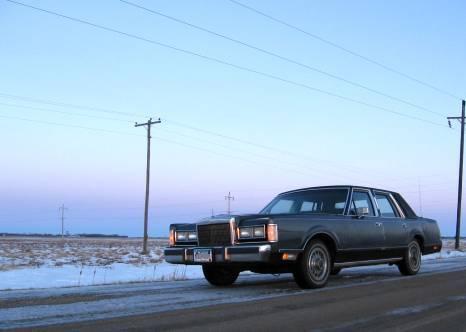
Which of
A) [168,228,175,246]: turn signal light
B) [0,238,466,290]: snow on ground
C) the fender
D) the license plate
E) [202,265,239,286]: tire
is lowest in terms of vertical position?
[0,238,466,290]: snow on ground

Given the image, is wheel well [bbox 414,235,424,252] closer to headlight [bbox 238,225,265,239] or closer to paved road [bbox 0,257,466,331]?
paved road [bbox 0,257,466,331]

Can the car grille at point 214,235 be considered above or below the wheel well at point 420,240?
above

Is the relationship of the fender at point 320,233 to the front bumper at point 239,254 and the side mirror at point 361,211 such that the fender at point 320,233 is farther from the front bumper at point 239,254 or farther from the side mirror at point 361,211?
the side mirror at point 361,211

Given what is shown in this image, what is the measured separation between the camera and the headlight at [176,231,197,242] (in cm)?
968

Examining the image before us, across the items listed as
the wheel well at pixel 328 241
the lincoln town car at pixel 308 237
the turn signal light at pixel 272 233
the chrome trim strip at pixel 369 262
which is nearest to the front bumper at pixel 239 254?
the lincoln town car at pixel 308 237

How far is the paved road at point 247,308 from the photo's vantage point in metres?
6.05

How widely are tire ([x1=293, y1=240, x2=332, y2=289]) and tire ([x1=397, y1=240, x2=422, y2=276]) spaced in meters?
2.87

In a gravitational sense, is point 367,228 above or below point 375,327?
above

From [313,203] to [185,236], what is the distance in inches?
95.5

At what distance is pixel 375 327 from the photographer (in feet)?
19.6

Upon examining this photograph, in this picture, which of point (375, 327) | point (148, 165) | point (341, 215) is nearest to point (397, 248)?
point (341, 215)

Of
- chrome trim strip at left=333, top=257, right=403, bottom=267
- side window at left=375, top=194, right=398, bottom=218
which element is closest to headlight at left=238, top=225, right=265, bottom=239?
chrome trim strip at left=333, top=257, right=403, bottom=267

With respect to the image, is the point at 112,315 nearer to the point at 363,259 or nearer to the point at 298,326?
the point at 298,326

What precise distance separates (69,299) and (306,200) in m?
4.58
